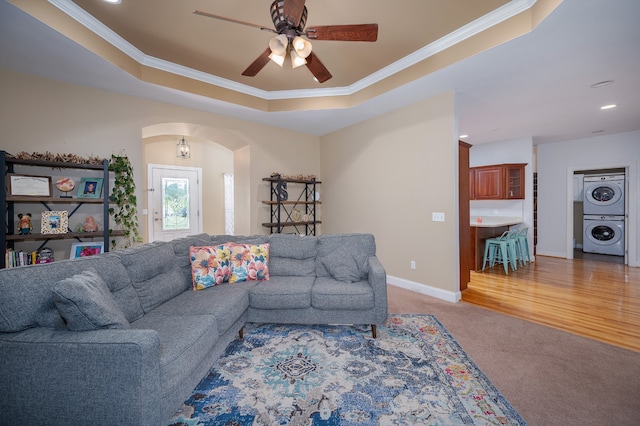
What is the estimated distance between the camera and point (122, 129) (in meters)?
3.50

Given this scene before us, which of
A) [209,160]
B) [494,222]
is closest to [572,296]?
[494,222]

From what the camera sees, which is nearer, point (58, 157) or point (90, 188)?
point (58, 157)

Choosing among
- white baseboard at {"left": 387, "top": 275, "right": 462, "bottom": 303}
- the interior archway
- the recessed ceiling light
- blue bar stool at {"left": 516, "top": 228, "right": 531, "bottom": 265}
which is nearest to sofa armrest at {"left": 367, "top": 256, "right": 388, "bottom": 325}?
white baseboard at {"left": 387, "top": 275, "right": 462, "bottom": 303}

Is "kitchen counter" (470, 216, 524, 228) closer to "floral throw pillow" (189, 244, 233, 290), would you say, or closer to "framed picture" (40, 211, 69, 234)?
"floral throw pillow" (189, 244, 233, 290)

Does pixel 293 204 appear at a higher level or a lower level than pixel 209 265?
higher

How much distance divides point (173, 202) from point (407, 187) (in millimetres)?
5332

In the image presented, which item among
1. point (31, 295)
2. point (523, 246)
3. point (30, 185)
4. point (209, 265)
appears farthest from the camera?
point (523, 246)

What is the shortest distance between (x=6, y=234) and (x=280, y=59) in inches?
127

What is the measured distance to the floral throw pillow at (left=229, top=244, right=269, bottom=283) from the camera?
272cm

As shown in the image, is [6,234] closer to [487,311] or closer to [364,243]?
[364,243]

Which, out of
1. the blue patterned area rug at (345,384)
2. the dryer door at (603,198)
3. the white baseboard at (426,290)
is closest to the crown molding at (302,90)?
the white baseboard at (426,290)

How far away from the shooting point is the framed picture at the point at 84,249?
3.03 metres

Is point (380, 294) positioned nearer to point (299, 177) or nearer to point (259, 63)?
point (259, 63)

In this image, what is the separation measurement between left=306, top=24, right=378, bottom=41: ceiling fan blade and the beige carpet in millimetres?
2753
